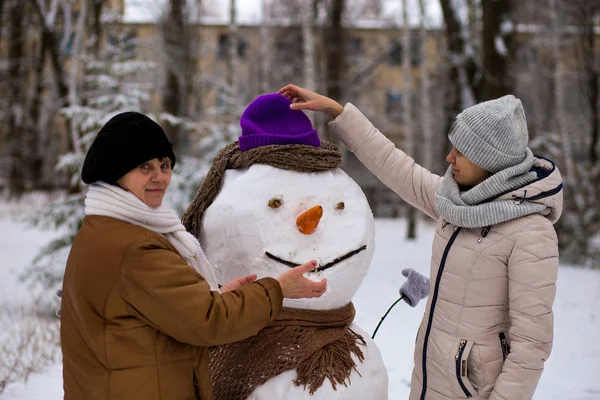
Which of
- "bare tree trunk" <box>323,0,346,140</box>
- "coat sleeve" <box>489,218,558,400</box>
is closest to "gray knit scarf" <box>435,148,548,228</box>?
"coat sleeve" <box>489,218,558,400</box>

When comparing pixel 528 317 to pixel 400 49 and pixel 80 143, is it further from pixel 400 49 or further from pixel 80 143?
pixel 400 49

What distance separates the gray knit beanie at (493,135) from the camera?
7.10 ft

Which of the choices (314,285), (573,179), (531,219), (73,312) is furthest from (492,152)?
(573,179)

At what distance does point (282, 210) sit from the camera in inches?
96.0

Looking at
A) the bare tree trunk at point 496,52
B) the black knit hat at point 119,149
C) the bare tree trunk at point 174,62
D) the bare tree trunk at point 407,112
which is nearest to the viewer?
the black knit hat at point 119,149

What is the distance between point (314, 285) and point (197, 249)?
41 centimetres

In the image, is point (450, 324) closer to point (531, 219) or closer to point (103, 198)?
point (531, 219)

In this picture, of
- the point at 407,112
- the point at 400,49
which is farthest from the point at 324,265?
the point at 400,49

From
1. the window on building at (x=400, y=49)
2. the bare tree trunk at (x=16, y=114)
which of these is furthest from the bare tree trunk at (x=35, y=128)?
the window on building at (x=400, y=49)

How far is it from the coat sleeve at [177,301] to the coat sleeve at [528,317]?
2.98ft

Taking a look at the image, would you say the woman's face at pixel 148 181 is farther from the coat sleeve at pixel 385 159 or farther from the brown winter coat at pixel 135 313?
the coat sleeve at pixel 385 159

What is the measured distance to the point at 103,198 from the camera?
1.80m

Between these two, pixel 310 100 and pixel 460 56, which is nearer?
pixel 310 100

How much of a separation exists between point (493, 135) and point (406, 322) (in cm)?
453
